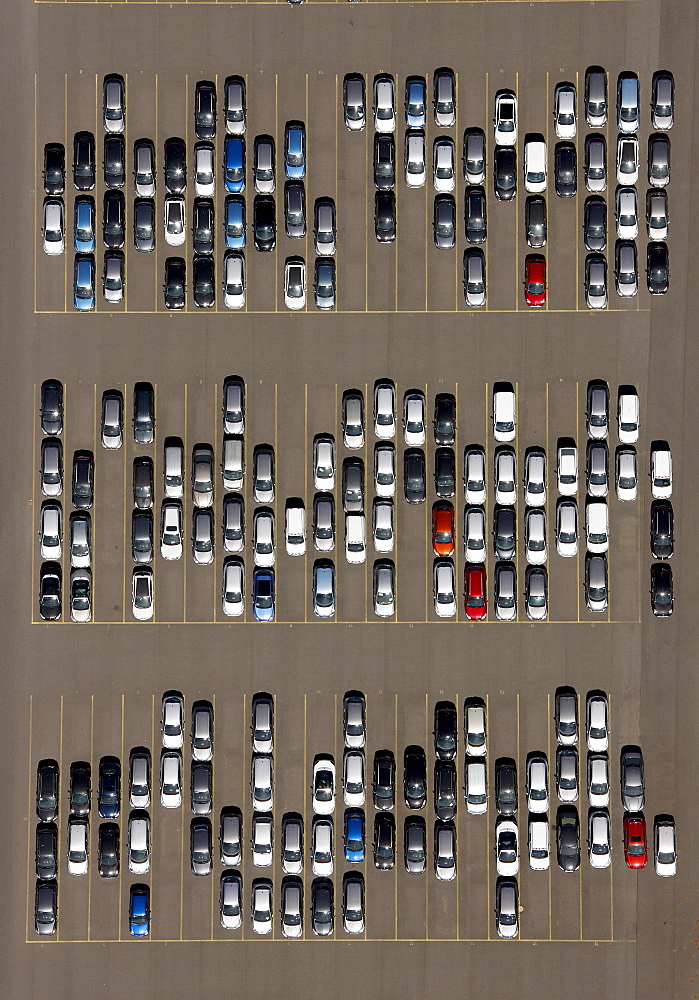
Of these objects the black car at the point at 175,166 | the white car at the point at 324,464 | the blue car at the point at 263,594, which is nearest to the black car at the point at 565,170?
the white car at the point at 324,464

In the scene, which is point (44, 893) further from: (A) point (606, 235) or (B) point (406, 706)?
(A) point (606, 235)

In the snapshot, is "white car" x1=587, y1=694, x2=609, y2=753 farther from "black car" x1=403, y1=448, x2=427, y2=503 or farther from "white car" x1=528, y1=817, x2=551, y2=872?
"black car" x1=403, y1=448, x2=427, y2=503

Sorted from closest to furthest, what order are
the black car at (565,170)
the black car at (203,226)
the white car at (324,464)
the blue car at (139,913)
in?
the white car at (324,464)
the blue car at (139,913)
the black car at (565,170)
the black car at (203,226)

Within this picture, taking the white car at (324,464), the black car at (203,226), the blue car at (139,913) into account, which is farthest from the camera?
the black car at (203,226)

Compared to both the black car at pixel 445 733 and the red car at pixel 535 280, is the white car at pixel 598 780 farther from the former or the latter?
the red car at pixel 535 280

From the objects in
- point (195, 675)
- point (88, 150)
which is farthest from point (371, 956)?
point (88, 150)

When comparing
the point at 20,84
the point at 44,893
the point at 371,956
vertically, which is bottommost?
the point at 371,956
